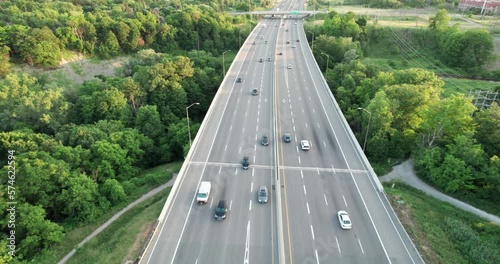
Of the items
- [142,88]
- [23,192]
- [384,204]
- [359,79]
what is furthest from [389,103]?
[23,192]

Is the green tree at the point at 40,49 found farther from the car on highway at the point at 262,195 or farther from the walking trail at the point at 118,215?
the car on highway at the point at 262,195

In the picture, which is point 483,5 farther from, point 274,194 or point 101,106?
point 101,106

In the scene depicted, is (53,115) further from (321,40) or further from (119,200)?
(321,40)

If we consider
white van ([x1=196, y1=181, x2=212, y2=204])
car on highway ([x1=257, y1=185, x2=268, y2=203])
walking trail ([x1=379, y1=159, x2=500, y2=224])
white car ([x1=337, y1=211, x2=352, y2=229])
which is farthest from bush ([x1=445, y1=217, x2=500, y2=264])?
white van ([x1=196, y1=181, x2=212, y2=204])

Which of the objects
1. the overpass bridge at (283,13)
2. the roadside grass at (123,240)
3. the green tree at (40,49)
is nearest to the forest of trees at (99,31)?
the green tree at (40,49)

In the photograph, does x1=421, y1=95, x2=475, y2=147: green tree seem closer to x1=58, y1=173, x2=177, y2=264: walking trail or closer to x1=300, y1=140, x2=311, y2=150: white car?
x1=300, y1=140, x2=311, y2=150: white car

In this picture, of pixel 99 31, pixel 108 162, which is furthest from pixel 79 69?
pixel 108 162
